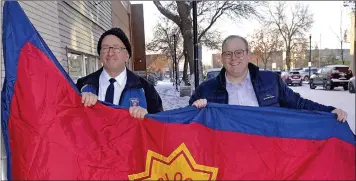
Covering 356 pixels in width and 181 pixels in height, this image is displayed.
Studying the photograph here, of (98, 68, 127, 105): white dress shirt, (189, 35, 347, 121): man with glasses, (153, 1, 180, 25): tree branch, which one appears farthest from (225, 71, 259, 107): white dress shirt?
(153, 1, 180, 25): tree branch

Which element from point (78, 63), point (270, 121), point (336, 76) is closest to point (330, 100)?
point (336, 76)

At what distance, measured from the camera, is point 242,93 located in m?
3.50

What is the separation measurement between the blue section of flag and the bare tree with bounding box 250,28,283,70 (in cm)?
4934

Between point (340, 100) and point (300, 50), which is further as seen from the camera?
point (300, 50)

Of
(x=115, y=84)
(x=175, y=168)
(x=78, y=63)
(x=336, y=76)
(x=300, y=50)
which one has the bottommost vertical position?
(x=175, y=168)

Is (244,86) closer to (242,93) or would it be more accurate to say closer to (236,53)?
(242,93)

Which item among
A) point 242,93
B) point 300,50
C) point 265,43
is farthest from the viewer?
point 265,43

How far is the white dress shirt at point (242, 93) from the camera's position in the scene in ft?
11.4

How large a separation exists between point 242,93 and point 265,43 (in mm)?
56066

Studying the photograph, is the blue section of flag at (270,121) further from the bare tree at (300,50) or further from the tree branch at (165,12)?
the bare tree at (300,50)

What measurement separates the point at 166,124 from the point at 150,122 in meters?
0.14

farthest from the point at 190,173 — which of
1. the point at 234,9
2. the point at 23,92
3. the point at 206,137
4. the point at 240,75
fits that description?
the point at 234,9

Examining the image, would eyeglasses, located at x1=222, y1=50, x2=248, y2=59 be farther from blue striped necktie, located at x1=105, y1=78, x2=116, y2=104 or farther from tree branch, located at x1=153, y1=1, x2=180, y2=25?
tree branch, located at x1=153, y1=1, x2=180, y2=25

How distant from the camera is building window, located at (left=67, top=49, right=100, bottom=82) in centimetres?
1030
